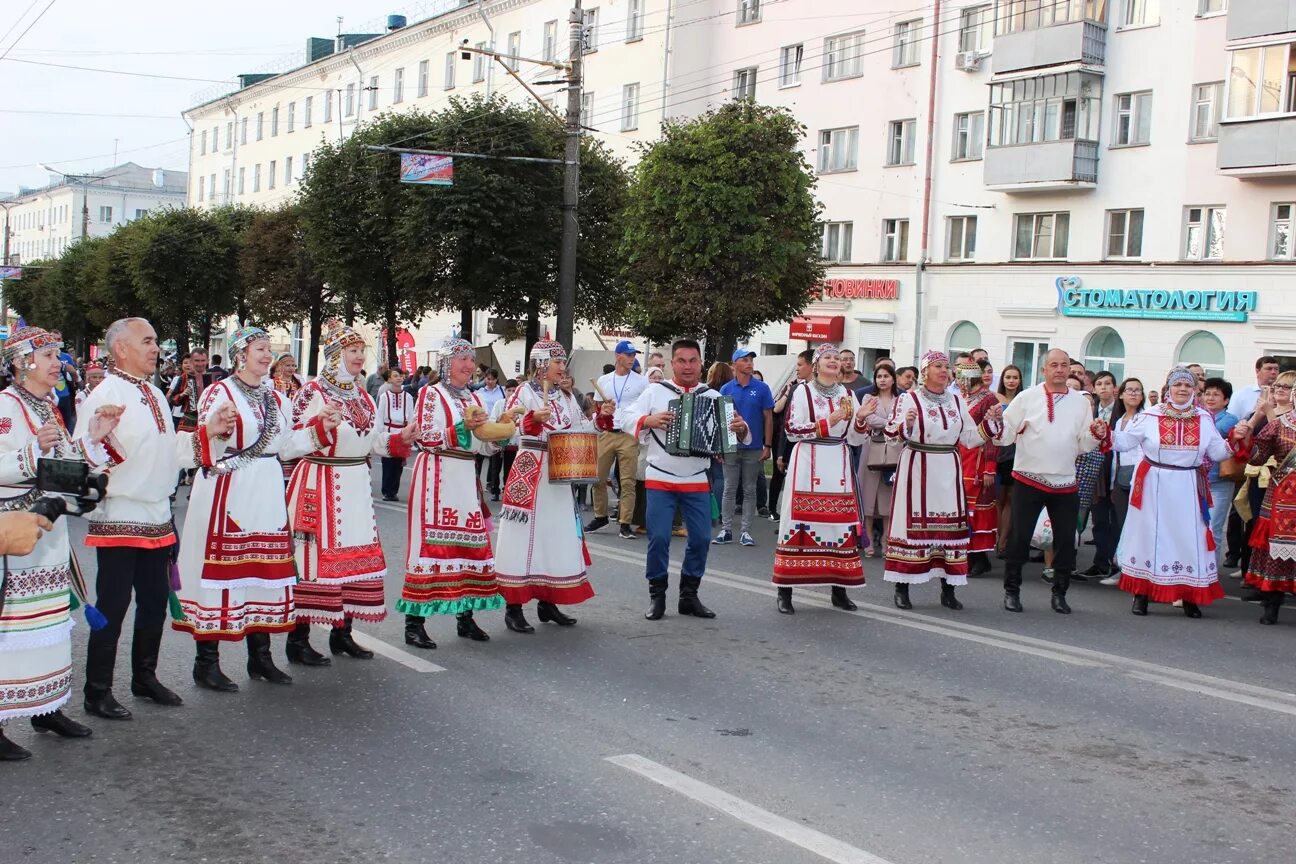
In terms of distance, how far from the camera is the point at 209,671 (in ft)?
24.6

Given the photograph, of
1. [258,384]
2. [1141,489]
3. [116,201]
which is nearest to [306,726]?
[258,384]

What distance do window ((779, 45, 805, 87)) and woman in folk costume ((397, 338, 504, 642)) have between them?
36.9m

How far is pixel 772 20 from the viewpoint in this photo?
147ft

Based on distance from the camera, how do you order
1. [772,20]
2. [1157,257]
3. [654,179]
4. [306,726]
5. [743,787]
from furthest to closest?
1. [772,20]
2. [1157,257]
3. [654,179]
4. [306,726]
5. [743,787]

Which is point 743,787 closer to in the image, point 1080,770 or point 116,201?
point 1080,770

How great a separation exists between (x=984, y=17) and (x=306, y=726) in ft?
117

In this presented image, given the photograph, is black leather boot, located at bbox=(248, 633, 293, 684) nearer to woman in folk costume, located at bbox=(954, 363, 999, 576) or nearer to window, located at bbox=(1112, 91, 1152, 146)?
woman in folk costume, located at bbox=(954, 363, 999, 576)

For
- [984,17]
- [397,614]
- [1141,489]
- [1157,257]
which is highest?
[984,17]

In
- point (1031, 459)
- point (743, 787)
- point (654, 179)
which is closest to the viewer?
point (743, 787)

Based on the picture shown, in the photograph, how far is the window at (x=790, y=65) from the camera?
43.8 metres

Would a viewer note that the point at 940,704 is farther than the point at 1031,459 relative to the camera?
No

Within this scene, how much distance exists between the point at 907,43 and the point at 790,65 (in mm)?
4955

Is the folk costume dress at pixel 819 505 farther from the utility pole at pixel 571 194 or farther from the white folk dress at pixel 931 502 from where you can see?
the utility pole at pixel 571 194

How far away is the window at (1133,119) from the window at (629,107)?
61.5 feet
